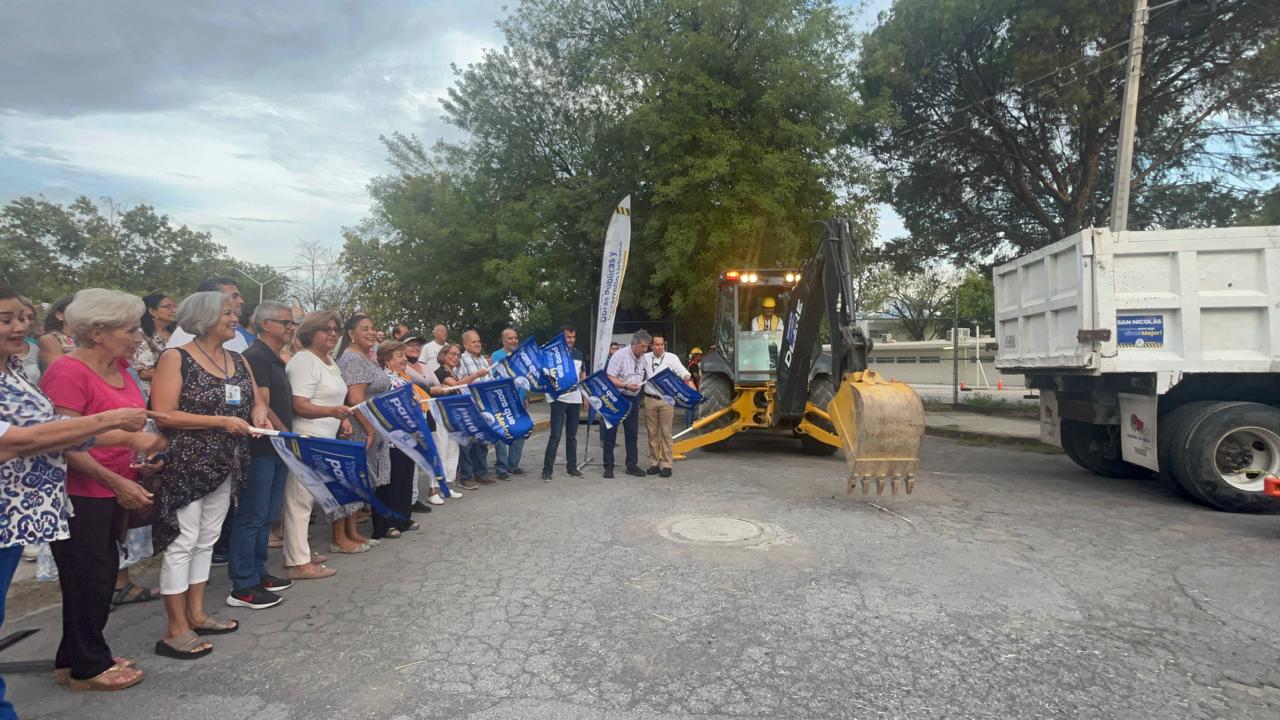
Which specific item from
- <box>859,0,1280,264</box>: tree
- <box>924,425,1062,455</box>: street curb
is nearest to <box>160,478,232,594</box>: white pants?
<box>924,425,1062,455</box>: street curb

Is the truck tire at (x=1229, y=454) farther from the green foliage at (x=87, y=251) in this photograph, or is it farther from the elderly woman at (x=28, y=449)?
the green foliage at (x=87, y=251)

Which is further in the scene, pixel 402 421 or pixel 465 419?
pixel 465 419

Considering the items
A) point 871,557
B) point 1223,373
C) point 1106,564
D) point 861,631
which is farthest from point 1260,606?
point 1223,373

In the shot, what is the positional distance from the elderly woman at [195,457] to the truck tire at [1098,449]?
832 cm

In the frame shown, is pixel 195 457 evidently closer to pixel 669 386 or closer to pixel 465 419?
pixel 465 419

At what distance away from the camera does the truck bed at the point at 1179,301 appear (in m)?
6.20

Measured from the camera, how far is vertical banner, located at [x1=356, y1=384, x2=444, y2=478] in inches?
192

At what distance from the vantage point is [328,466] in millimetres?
4059

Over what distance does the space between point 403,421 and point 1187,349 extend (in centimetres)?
694

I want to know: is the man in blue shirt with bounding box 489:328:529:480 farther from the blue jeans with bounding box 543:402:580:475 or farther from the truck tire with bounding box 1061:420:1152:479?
the truck tire with bounding box 1061:420:1152:479

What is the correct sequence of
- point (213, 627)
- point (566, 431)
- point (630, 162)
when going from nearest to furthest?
point (213, 627) < point (566, 431) < point (630, 162)

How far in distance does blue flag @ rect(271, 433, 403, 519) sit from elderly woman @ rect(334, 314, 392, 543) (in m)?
0.71

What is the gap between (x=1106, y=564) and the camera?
14.9 ft

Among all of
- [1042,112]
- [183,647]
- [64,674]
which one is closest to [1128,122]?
[1042,112]
